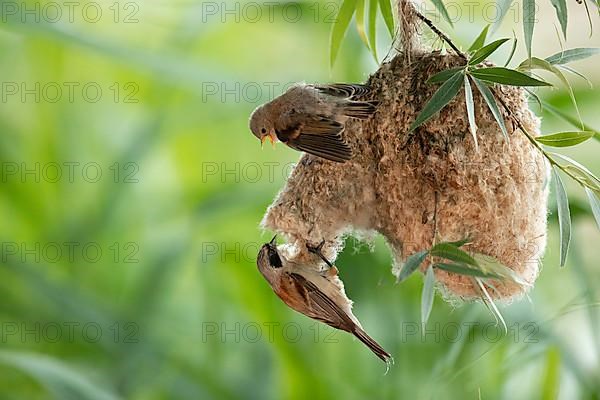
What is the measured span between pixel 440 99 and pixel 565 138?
15 centimetres

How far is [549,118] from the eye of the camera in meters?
2.19

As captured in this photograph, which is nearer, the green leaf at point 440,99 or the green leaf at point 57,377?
the green leaf at point 440,99

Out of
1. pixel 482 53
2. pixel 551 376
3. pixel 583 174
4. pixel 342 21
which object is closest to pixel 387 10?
pixel 342 21

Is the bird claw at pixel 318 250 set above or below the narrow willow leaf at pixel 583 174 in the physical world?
below

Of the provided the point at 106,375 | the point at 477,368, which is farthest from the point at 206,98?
the point at 477,368

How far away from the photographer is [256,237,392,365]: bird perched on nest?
0.86 meters

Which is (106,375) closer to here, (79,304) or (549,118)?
(79,304)

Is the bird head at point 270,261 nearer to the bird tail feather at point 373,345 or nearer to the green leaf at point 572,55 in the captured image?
the bird tail feather at point 373,345

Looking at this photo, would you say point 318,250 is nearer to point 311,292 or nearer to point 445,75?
point 311,292

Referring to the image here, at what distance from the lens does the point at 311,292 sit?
34.5 inches

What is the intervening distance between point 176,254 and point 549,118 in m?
0.98

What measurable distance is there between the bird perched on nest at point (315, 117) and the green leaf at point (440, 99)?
0.09m

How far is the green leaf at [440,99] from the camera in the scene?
77 cm

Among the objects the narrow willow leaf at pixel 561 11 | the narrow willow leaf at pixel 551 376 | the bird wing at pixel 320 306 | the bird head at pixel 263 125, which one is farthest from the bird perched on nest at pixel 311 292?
the narrow willow leaf at pixel 551 376
